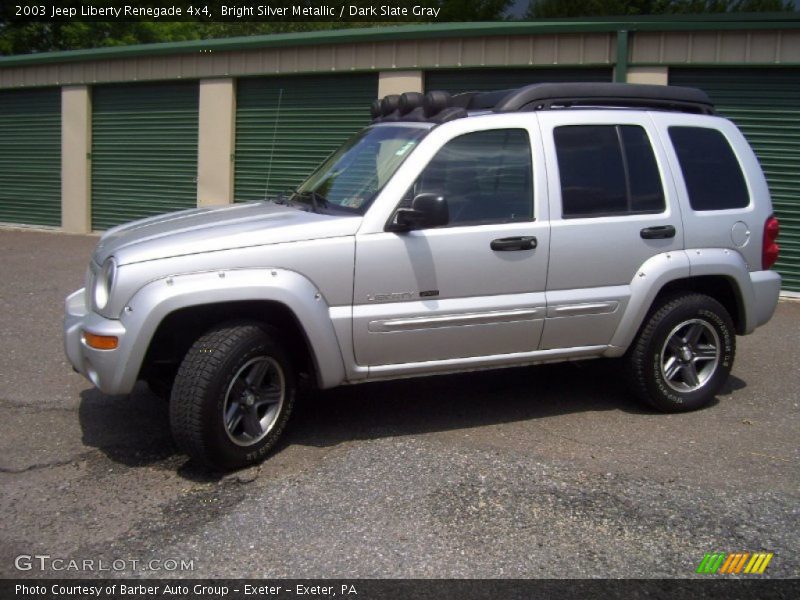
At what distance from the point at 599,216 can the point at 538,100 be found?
31.9 inches

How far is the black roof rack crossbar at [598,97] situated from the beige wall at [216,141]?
861 centimetres

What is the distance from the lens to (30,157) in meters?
16.8

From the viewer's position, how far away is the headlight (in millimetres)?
4555

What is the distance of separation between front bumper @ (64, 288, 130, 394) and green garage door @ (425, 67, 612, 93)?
24.9 ft

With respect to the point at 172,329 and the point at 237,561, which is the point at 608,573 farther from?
the point at 172,329

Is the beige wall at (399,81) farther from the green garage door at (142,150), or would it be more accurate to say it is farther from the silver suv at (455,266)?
the silver suv at (455,266)

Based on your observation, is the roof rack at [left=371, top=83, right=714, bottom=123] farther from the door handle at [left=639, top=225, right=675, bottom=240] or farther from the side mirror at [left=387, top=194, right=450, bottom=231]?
the door handle at [left=639, top=225, right=675, bottom=240]

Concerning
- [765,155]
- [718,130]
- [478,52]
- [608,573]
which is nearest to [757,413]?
[718,130]

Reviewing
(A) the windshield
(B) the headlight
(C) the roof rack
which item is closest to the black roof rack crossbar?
(C) the roof rack

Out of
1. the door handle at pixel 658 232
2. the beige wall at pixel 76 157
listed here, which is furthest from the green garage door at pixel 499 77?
the beige wall at pixel 76 157

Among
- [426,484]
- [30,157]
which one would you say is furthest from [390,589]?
[30,157]

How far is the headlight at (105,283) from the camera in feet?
14.9

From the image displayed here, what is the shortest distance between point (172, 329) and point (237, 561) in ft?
4.79

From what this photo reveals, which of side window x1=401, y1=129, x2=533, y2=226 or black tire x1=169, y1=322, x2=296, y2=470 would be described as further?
side window x1=401, y1=129, x2=533, y2=226
